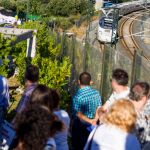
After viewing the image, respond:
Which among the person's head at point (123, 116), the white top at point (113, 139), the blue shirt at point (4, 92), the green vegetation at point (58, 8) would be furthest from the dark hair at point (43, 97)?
the green vegetation at point (58, 8)

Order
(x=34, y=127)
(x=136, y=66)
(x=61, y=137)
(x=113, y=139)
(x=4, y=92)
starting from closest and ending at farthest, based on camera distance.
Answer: (x=34, y=127), (x=113, y=139), (x=61, y=137), (x=136, y=66), (x=4, y=92)

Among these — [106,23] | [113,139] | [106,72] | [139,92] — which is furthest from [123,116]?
[106,23]

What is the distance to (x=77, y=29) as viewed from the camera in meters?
51.7

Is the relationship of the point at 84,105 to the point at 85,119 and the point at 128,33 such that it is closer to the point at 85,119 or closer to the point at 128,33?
the point at 85,119

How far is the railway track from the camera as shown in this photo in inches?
1717

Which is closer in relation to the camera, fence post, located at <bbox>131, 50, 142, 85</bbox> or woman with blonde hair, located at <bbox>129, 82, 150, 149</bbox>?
woman with blonde hair, located at <bbox>129, 82, 150, 149</bbox>

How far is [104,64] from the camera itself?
33.3ft

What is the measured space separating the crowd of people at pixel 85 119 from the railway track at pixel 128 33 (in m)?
31.9

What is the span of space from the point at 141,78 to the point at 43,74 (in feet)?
20.5

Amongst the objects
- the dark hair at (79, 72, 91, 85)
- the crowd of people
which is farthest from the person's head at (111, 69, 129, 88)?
the dark hair at (79, 72, 91, 85)

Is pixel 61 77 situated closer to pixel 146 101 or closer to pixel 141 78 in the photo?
pixel 141 78

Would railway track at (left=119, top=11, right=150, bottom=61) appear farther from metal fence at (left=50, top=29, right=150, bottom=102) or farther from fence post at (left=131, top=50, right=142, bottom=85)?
fence post at (left=131, top=50, right=142, bottom=85)

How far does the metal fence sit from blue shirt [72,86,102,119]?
0.67 metres

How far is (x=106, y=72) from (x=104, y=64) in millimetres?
161
